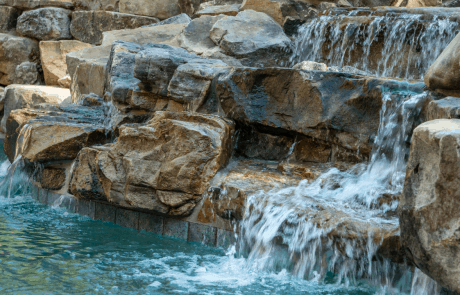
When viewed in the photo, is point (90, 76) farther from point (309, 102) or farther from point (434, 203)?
point (434, 203)

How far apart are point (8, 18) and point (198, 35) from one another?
252 inches

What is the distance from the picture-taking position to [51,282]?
2.78m

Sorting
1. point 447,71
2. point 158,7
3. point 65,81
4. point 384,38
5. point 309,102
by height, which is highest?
point 158,7

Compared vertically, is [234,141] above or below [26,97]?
below

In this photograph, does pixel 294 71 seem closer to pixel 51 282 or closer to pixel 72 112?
pixel 51 282

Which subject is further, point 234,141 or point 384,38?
point 384,38

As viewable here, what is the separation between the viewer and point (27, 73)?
1070 centimetres

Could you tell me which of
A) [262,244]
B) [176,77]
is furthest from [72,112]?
[262,244]

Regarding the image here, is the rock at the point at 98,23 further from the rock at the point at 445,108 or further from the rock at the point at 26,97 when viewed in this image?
the rock at the point at 445,108

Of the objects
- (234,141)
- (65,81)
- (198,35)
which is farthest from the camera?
(65,81)

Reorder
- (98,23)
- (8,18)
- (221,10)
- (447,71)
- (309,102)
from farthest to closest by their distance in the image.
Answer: (8,18) < (98,23) < (221,10) < (309,102) < (447,71)

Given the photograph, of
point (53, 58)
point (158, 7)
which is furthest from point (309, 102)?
point (53, 58)

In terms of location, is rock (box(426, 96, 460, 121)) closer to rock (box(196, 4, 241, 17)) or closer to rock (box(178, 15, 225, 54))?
rock (box(178, 15, 225, 54))

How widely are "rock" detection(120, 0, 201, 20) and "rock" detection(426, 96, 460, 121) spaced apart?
24.8 ft
